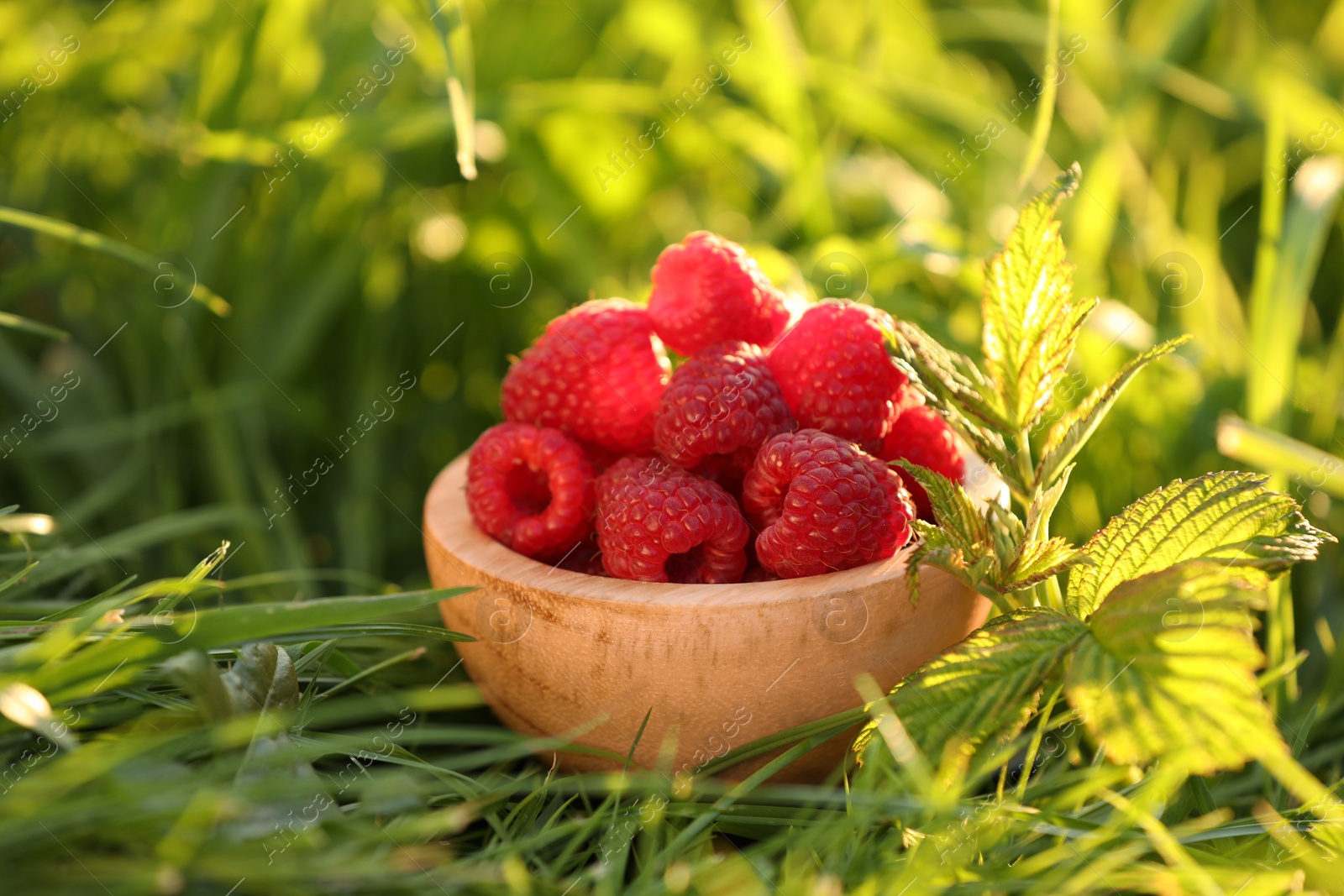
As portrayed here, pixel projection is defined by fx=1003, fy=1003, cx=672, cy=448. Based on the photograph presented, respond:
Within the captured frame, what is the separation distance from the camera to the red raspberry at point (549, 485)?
0.66 metres

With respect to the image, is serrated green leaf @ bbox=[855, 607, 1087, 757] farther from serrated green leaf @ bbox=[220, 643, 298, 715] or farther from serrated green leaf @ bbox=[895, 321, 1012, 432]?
serrated green leaf @ bbox=[220, 643, 298, 715]

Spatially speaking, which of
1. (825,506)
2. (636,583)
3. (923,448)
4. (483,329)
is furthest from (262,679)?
(483,329)

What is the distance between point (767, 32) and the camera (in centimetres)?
111

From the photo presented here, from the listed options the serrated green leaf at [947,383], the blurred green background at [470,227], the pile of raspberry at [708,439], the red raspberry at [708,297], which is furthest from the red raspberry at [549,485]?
the blurred green background at [470,227]

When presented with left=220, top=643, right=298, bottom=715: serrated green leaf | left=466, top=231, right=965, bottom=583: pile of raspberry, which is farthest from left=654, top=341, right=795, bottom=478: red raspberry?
left=220, top=643, right=298, bottom=715: serrated green leaf

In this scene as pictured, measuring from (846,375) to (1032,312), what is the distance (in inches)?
4.8

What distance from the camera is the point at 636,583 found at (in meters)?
0.60

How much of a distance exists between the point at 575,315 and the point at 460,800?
328 millimetres

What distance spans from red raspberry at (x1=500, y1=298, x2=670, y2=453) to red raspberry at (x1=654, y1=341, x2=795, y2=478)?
0.15ft

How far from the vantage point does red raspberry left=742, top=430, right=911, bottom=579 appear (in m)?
0.58

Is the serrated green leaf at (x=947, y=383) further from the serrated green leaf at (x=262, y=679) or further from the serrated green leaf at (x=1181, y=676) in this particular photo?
the serrated green leaf at (x=262, y=679)

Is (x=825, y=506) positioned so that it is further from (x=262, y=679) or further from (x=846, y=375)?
(x=262, y=679)

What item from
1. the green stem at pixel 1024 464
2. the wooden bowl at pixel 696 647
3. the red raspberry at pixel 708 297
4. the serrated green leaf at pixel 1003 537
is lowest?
the wooden bowl at pixel 696 647

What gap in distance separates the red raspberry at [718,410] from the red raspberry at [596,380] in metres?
0.05
